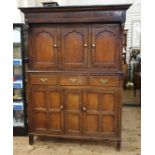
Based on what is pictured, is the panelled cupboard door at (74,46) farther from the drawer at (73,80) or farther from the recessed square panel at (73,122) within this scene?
the recessed square panel at (73,122)

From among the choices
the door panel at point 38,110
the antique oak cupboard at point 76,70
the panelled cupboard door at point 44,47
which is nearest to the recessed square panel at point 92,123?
the antique oak cupboard at point 76,70

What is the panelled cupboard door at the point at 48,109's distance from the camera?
2953 mm

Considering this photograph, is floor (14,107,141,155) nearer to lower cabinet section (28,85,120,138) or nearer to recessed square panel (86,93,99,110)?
lower cabinet section (28,85,120,138)

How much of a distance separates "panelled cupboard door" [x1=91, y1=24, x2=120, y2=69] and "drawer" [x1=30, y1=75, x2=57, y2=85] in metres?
0.56

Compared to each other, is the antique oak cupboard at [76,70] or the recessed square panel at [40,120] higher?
the antique oak cupboard at [76,70]

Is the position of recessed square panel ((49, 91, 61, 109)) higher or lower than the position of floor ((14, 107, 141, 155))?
higher

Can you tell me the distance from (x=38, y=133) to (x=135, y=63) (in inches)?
182

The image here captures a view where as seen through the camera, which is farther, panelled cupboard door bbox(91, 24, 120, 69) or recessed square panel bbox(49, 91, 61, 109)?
recessed square panel bbox(49, 91, 61, 109)

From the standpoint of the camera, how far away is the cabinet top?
8.82 feet

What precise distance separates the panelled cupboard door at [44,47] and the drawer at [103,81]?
538mm

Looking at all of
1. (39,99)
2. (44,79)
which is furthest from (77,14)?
(39,99)

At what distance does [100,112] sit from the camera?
2.87 metres

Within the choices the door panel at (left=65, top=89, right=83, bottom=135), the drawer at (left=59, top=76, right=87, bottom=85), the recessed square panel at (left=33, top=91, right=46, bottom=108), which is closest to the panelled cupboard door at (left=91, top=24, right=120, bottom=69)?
the drawer at (left=59, top=76, right=87, bottom=85)
